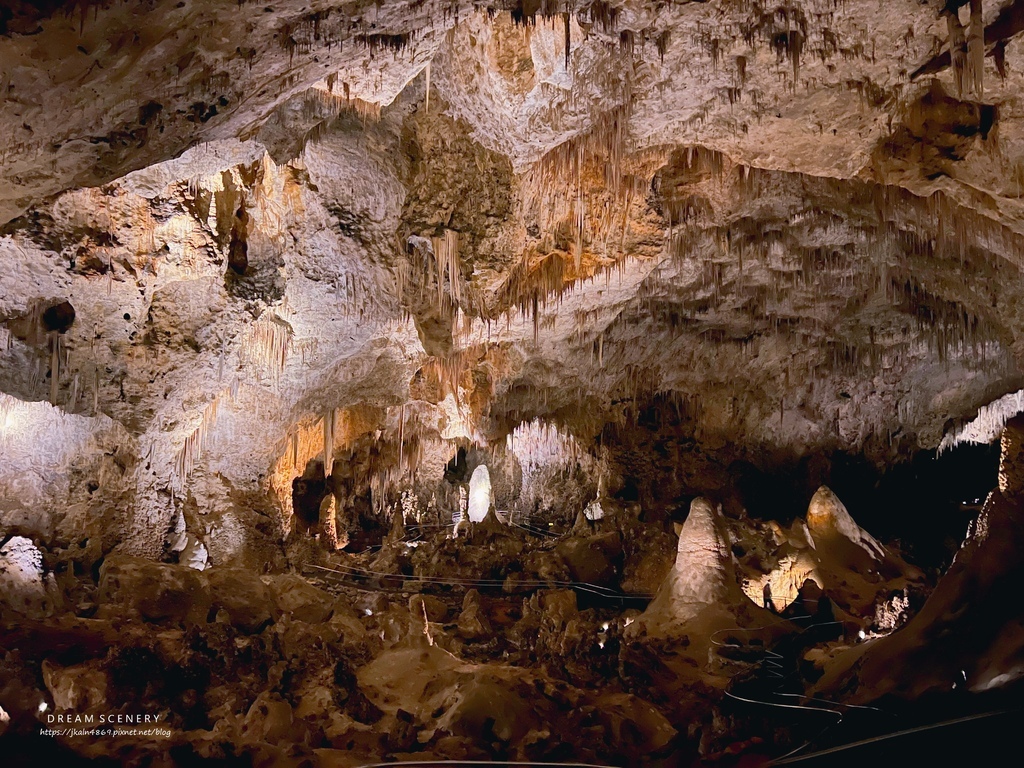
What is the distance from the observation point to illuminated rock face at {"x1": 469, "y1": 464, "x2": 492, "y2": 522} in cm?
1492

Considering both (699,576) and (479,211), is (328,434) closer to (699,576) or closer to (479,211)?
(479,211)

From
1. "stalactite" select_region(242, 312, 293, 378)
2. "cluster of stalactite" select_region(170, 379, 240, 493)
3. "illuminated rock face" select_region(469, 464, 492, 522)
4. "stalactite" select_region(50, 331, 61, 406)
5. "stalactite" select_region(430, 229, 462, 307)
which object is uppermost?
"stalactite" select_region(430, 229, 462, 307)

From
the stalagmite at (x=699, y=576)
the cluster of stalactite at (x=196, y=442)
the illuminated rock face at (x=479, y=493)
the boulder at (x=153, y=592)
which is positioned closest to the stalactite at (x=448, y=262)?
the cluster of stalactite at (x=196, y=442)

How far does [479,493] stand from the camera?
15133 mm

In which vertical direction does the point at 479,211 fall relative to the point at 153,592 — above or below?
above

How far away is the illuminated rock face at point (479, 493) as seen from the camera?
14.9 meters

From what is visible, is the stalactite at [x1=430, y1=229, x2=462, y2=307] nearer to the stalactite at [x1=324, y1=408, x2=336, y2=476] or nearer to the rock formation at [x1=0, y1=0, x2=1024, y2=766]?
the rock formation at [x1=0, y1=0, x2=1024, y2=766]

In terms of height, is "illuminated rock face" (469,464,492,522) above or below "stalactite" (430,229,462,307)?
below

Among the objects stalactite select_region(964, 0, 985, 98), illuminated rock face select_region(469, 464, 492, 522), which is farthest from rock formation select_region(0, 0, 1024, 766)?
illuminated rock face select_region(469, 464, 492, 522)

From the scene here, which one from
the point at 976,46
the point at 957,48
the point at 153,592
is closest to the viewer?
the point at 976,46

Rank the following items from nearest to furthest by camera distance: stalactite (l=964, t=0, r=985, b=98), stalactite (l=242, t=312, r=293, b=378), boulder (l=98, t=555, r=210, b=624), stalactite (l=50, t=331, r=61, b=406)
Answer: stalactite (l=964, t=0, r=985, b=98) < boulder (l=98, t=555, r=210, b=624) < stalactite (l=50, t=331, r=61, b=406) < stalactite (l=242, t=312, r=293, b=378)

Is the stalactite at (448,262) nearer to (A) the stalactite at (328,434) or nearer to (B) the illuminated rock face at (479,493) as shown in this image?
(A) the stalactite at (328,434)

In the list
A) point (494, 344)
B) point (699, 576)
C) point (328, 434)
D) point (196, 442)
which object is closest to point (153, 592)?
point (196, 442)

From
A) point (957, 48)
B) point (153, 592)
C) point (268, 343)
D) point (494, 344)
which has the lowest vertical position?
point (153, 592)
